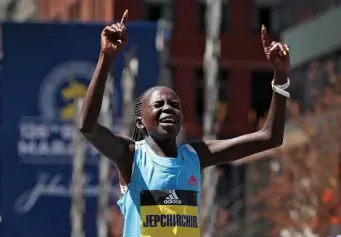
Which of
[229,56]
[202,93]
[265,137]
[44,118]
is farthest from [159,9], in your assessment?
[265,137]

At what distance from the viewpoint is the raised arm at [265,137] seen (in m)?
5.66

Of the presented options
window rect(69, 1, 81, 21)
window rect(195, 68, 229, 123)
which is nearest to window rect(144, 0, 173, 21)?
window rect(195, 68, 229, 123)

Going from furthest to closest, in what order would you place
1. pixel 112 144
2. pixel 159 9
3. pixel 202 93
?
pixel 202 93, pixel 159 9, pixel 112 144

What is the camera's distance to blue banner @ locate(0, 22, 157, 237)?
14250mm

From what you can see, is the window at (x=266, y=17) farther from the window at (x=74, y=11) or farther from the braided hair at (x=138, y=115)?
the braided hair at (x=138, y=115)

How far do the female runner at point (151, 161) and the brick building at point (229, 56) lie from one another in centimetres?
3544

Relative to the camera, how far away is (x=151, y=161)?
5406 mm

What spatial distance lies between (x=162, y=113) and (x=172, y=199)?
377 millimetres

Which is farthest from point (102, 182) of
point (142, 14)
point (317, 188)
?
point (142, 14)

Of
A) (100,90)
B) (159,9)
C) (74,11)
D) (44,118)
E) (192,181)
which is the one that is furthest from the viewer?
(159,9)

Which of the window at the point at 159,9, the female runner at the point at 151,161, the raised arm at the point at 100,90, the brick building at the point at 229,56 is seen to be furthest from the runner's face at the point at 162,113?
the window at the point at 159,9

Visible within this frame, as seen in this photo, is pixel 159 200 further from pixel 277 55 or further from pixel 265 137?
pixel 277 55

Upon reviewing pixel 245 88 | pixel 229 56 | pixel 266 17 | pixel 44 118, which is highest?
pixel 266 17

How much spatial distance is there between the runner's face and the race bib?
266 millimetres
